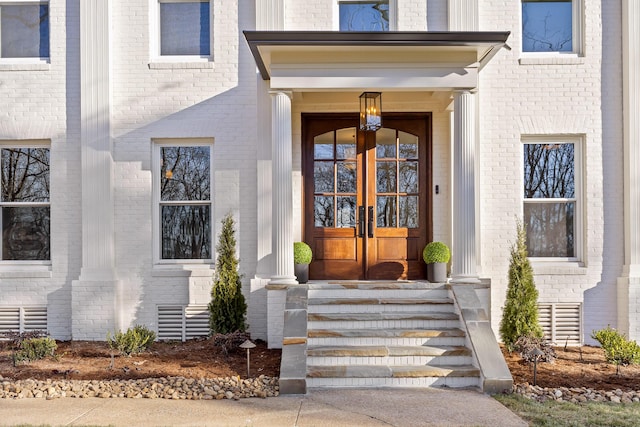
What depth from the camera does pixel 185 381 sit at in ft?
19.4

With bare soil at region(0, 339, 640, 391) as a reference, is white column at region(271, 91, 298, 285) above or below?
above

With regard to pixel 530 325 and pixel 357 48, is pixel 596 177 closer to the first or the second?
pixel 530 325

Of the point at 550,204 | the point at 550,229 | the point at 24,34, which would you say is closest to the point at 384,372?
the point at 550,229

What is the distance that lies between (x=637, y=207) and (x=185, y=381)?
22.9ft

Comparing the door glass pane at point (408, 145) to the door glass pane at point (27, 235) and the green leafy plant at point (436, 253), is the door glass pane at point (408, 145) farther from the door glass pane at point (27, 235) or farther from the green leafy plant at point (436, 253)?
Result: the door glass pane at point (27, 235)

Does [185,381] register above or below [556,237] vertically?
below

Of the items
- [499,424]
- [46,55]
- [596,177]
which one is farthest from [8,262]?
[596,177]

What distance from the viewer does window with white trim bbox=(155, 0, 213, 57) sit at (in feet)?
28.1

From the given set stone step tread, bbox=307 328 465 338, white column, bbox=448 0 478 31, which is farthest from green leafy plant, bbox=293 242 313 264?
white column, bbox=448 0 478 31

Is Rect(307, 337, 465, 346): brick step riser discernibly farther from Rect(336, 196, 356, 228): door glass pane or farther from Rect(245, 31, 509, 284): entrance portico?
Rect(336, 196, 356, 228): door glass pane

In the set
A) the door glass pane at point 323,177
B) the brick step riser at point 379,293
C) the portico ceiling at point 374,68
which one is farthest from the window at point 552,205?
the door glass pane at point 323,177

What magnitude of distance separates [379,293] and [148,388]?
317 centimetres

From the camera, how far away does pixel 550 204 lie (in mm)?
8484

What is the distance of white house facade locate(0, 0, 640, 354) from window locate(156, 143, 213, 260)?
0.03 m
